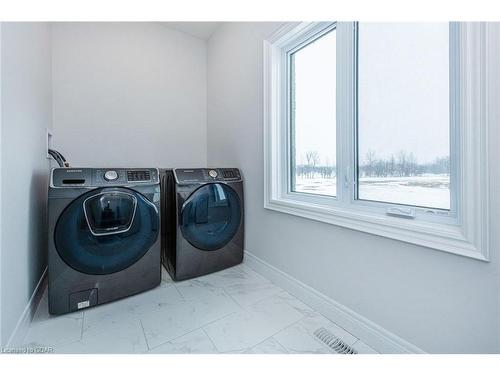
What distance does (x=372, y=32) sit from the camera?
48.0 inches

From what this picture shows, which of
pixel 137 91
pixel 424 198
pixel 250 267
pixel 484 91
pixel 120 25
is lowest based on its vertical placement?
pixel 250 267

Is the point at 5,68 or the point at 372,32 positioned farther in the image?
the point at 372,32

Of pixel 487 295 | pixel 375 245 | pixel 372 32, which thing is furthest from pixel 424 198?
pixel 372 32

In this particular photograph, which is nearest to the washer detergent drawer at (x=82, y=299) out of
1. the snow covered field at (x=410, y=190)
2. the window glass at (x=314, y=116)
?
the window glass at (x=314, y=116)

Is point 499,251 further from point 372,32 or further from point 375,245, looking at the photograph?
point 372,32

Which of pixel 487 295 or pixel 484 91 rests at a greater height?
pixel 484 91

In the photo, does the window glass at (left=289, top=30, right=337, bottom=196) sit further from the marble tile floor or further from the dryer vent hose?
the dryer vent hose

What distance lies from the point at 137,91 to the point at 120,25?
60cm

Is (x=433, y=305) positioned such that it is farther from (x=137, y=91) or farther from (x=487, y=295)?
(x=137, y=91)

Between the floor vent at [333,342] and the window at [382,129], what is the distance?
1.85ft

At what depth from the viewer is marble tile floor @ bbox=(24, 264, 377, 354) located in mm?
1106

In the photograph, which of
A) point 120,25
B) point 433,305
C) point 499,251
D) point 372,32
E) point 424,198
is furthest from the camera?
point 120,25

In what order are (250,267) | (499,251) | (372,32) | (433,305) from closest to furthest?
(499,251)
(433,305)
(372,32)
(250,267)

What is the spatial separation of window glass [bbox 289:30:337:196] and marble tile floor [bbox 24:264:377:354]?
77cm
